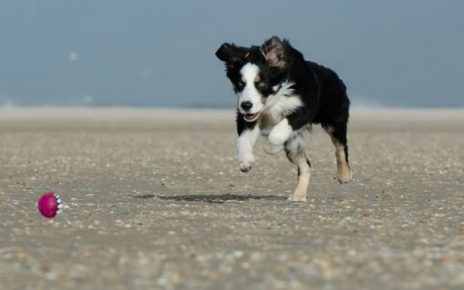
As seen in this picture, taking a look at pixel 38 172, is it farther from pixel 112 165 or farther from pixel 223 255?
pixel 223 255

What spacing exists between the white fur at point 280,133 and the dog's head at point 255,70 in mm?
308

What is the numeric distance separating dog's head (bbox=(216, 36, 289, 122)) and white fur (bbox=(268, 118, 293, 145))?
31 centimetres

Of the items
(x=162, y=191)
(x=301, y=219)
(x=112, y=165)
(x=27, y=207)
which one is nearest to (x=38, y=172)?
(x=112, y=165)

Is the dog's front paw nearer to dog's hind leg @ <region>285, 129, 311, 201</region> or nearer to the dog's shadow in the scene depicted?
dog's hind leg @ <region>285, 129, 311, 201</region>

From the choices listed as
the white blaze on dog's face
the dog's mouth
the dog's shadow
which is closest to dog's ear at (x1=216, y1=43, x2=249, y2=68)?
the white blaze on dog's face

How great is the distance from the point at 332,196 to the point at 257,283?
7.42 m

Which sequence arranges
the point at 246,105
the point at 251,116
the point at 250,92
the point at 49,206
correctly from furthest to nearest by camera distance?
the point at 251,116, the point at 250,92, the point at 246,105, the point at 49,206

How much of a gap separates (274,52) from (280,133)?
3.17 ft

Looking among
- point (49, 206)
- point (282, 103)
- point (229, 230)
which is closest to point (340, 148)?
point (282, 103)

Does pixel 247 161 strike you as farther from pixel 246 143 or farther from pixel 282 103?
pixel 282 103

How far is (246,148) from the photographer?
12.1 metres

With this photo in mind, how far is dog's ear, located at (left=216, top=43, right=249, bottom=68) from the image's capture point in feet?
39.8

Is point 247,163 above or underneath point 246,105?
underneath

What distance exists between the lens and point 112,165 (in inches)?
836
